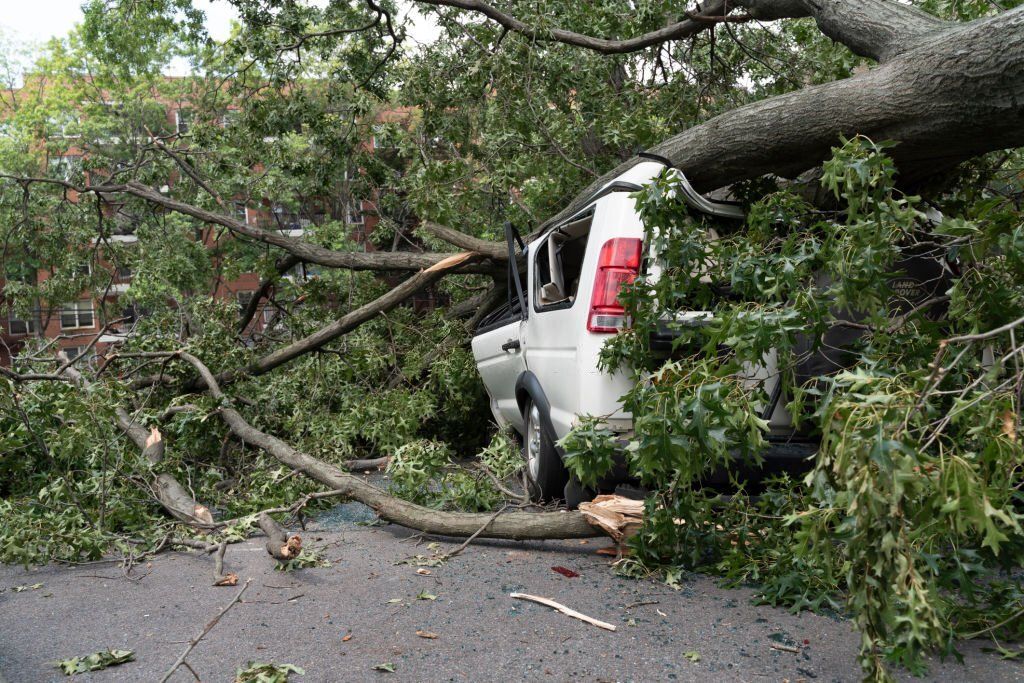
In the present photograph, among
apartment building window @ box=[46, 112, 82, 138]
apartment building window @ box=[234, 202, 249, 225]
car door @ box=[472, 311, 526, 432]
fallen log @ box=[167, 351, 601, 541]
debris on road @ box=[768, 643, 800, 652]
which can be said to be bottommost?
debris on road @ box=[768, 643, 800, 652]

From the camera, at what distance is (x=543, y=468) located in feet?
18.8

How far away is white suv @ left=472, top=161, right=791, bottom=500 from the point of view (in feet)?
15.9

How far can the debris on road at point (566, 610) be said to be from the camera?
3711 mm

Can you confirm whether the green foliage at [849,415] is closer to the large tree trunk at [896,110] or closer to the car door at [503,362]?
the large tree trunk at [896,110]

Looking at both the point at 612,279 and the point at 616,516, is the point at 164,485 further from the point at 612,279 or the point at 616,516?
the point at 612,279

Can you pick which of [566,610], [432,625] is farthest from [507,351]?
[432,625]

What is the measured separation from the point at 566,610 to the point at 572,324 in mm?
1878

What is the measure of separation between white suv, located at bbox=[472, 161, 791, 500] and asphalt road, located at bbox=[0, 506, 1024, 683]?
2.80ft

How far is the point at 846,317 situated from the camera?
4625mm

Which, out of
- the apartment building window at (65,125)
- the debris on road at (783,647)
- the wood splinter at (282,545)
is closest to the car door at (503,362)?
the wood splinter at (282,545)

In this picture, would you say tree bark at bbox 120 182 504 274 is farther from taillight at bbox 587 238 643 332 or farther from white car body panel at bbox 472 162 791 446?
taillight at bbox 587 238 643 332

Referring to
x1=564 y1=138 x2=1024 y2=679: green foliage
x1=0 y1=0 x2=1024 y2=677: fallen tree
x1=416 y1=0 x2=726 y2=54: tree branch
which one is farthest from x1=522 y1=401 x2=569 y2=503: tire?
x1=416 y1=0 x2=726 y2=54: tree branch

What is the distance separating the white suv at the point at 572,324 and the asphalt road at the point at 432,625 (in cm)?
85

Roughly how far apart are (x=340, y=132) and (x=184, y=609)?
9.77 metres
